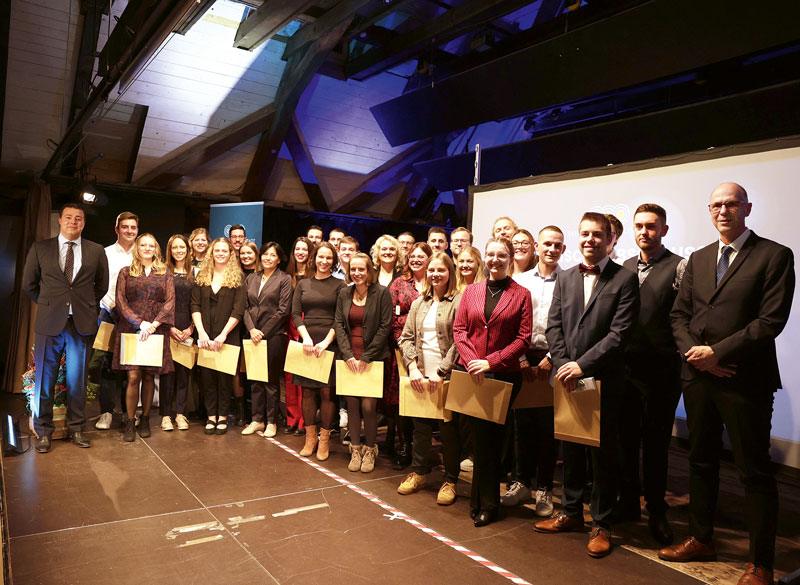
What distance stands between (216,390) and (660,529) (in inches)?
146

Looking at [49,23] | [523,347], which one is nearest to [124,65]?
[49,23]

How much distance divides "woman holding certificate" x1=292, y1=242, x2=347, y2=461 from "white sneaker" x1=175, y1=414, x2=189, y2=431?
1.26 meters

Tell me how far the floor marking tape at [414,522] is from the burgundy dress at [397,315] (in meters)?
0.71

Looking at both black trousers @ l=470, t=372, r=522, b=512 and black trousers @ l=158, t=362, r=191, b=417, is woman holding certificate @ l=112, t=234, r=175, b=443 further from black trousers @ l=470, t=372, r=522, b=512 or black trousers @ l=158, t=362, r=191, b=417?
black trousers @ l=470, t=372, r=522, b=512

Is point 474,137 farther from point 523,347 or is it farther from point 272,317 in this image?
point 523,347

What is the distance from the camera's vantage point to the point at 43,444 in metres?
4.34

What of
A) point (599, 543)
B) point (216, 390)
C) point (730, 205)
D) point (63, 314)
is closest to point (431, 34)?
point (216, 390)

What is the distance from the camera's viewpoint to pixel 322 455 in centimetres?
Result: 439

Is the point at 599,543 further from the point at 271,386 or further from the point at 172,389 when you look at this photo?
the point at 172,389

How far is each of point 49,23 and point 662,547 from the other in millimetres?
7072

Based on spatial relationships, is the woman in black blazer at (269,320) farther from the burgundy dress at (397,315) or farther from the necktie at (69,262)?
the necktie at (69,262)

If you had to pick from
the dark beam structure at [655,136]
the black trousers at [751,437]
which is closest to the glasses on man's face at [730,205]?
the black trousers at [751,437]

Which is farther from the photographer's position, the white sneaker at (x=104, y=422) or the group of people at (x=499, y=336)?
the white sneaker at (x=104, y=422)

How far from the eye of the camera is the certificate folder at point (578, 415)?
2.91 m
